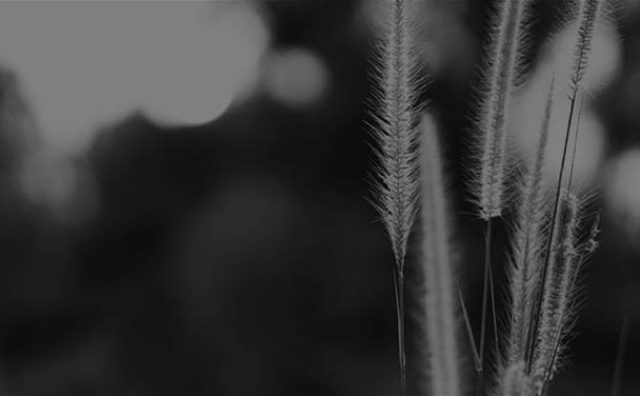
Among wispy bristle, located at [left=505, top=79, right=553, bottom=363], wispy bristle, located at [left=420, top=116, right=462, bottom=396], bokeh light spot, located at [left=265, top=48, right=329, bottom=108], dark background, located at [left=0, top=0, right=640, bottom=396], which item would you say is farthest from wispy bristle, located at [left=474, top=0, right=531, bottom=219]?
bokeh light spot, located at [left=265, top=48, right=329, bottom=108]

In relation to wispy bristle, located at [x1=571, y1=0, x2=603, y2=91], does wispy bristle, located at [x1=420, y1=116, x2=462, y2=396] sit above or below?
below

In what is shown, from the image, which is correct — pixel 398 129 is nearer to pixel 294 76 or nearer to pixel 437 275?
pixel 437 275

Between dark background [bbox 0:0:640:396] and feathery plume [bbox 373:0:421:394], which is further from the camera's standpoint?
dark background [bbox 0:0:640:396]

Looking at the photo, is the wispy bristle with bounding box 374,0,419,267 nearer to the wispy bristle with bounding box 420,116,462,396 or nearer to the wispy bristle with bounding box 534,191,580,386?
the wispy bristle with bounding box 534,191,580,386

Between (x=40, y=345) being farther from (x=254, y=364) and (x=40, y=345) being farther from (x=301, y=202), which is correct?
(x=301, y=202)

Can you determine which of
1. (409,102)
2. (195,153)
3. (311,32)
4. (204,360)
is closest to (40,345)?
(204,360)

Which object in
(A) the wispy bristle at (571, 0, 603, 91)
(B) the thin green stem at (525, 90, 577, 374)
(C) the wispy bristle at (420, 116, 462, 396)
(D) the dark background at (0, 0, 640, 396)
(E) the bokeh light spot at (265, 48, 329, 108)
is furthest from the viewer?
(E) the bokeh light spot at (265, 48, 329, 108)

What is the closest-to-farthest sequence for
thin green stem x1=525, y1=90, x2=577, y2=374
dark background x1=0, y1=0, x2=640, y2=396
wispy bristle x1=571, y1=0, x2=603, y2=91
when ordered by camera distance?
1. thin green stem x1=525, y1=90, x2=577, y2=374
2. wispy bristle x1=571, y1=0, x2=603, y2=91
3. dark background x1=0, y1=0, x2=640, y2=396
